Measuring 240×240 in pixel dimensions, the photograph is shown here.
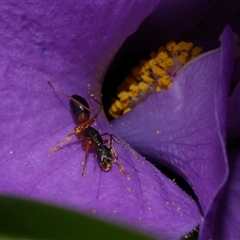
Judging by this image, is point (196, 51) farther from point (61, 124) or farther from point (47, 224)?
point (47, 224)

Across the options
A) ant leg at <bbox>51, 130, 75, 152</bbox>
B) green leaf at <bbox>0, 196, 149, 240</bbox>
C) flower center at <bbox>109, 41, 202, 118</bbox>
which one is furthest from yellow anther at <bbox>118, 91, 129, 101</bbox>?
green leaf at <bbox>0, 196, 149, 240</bbox>

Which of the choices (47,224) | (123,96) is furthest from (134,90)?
(47,224)

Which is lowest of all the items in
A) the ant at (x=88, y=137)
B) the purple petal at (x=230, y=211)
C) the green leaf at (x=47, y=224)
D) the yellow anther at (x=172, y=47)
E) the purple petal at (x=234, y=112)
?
the purple petal at (x=230, y=211)

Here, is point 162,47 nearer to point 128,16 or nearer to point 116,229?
point 128,16

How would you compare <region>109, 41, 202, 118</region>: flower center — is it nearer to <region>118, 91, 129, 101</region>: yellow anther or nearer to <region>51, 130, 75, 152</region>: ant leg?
<region>118, 91, 129, 101</region>: yellow anther

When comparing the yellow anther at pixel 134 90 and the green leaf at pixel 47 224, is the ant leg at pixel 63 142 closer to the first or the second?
the yellow anther at pixel 134 90

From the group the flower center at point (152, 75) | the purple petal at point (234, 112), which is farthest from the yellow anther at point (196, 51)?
the purple petal at point (234, 112)
